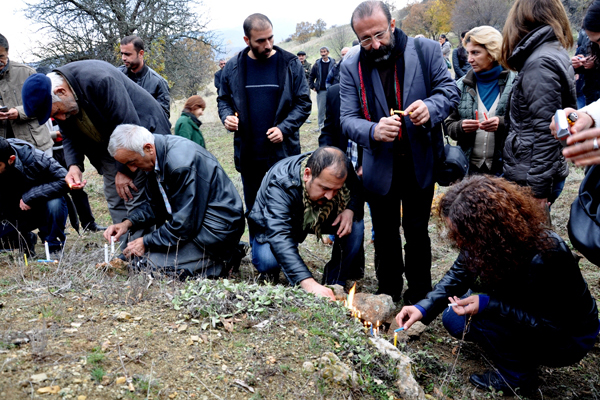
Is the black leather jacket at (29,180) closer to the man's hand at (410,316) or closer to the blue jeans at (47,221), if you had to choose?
the blue jeans at (47,221)

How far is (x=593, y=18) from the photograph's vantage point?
2.93 metres

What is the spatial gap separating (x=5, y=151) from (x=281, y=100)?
298cm

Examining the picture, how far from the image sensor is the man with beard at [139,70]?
6215 mm

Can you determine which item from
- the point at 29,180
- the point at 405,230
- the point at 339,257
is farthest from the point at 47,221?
the point at 405,230

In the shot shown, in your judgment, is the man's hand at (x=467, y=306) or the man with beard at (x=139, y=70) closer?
the man's hand at (x=467, y=306)

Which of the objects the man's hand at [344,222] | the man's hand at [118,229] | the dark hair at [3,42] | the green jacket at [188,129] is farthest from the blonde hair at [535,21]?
the dark hair at [3,42]

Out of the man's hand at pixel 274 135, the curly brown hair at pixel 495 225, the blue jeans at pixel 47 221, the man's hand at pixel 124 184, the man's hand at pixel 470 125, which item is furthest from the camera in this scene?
the blue jeans at pixel 47 221

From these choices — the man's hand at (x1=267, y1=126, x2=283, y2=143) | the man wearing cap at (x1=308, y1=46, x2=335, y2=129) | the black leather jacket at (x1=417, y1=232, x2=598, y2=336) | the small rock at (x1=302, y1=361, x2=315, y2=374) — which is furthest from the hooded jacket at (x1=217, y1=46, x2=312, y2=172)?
the man wearing cap at (x1=308, y1=46, x2=335, y2=129)

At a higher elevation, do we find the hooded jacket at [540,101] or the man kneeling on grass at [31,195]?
the hooded jacket at [540,101]

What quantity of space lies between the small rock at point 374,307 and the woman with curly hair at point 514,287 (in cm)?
36

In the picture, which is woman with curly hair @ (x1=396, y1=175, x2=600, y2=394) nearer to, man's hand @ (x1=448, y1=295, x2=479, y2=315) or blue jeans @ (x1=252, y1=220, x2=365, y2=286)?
man's hand @ (x1=448, y1=295, x2=479, y2=315)

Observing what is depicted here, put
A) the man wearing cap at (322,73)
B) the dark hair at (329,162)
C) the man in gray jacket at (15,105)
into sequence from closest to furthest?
the dark hair at (329,162), the man in gray jacket at (15,105), the man wearing cap at (322,73)

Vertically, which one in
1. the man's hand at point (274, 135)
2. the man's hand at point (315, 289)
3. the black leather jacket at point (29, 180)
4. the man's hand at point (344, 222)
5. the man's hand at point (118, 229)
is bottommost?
the man's hand at point (315, 289)

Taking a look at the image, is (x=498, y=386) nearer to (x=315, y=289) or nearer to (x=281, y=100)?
(x=315, y=289)
